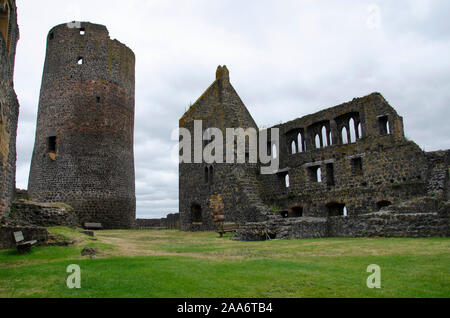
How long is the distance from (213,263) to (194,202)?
16.0 m

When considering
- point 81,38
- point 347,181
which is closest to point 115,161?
point 81,38

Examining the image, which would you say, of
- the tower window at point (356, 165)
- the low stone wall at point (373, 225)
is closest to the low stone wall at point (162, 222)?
the tower window at point (356, 165)

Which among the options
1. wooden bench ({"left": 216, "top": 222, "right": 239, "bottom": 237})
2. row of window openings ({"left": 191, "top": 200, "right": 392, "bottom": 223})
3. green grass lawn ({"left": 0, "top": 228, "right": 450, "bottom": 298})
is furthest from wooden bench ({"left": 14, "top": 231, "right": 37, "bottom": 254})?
row of window openings ({"left": 191, "top": 200, "right": 392, "bottom": 223})

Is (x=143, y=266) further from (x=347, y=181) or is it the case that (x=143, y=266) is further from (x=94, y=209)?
(x=94, y=209)

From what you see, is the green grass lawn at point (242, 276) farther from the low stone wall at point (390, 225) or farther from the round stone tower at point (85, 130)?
the round stone tower at point (85, 130)

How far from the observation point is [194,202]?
22938 millimetres

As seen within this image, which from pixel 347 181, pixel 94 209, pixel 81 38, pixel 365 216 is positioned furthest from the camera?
pixel 81 38

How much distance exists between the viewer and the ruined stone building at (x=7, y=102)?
1098 centimetres

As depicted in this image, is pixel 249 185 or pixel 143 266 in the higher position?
pixel 249 185

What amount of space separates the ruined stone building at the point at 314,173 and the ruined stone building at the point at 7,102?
27.8 ft

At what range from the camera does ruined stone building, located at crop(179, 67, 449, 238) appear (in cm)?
1695

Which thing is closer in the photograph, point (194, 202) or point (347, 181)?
point (347, 181)
